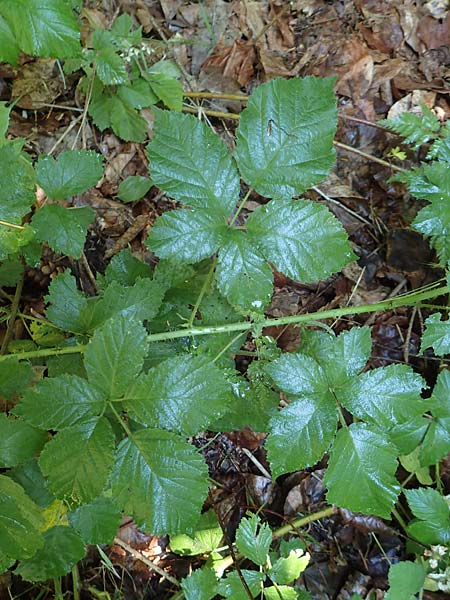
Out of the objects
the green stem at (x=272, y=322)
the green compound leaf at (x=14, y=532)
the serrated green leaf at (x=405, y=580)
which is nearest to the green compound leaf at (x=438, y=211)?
the green stem at (x=272, y=322)

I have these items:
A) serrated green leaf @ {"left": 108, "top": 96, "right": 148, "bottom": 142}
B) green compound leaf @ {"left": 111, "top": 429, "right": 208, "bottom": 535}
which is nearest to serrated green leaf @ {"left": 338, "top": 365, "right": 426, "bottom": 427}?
green compound leaf @ {"left": 111, "top": 429, "right": 208, "bottom": 535}

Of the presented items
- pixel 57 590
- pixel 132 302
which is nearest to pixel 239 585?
pixel 57 590

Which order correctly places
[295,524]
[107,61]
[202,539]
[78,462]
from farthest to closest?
[107,61]
[295,524]
[202,539]
[78,462]

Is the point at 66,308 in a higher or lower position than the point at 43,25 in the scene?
lower

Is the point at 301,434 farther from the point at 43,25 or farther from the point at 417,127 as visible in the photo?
the point at 417,127

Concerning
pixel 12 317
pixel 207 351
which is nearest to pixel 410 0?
pixel 207 351

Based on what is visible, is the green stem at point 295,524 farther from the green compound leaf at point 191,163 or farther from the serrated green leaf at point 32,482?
the green compound leaf at point 191,163

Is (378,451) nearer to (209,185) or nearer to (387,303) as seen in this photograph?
(387,303)
